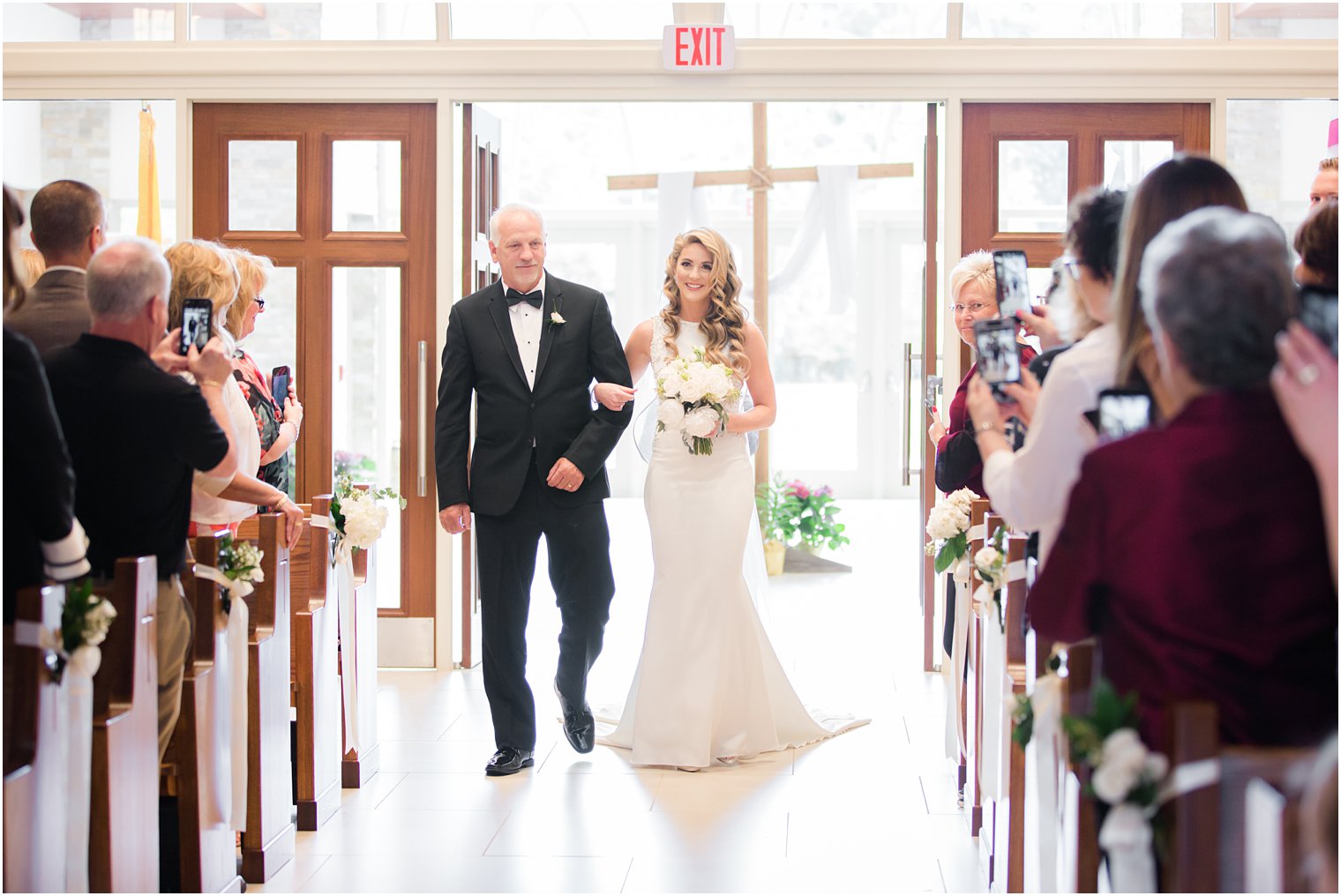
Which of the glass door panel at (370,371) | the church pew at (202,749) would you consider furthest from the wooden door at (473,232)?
the church pew at (202,749)

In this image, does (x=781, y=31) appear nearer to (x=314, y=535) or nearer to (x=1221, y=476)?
(x=314, y=535)

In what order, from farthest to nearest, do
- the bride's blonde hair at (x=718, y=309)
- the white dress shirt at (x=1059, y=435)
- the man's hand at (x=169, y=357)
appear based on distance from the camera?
1. the bride's blonde hair at (x=718, y=309)
2. the man's hand at (x=169, y=357)
3. the white dress shirt at (x=1059, y=435)

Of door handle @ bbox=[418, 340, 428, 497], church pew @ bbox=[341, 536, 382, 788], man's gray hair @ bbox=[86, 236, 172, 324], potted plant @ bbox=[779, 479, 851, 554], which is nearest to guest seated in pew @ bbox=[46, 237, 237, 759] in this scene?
man's gray hair @ bbox=[86, 236, 172, 324]

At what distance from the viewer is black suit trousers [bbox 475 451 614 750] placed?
441cm

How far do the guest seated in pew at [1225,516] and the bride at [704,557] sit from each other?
8.69ft

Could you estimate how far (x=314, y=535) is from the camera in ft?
12.7

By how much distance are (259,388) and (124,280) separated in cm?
139

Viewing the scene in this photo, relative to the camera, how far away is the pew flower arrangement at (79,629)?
7.88 feet

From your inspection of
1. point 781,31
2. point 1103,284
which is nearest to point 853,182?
point 781,31

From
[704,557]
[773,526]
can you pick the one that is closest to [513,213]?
[704,557]

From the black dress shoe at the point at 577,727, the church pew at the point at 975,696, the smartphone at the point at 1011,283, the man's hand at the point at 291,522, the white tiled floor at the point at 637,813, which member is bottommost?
the white tiled floor at the point at 637,813

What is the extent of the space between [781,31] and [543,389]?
7.81ft

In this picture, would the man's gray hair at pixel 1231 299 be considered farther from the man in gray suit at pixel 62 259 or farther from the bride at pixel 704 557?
the bride at pixel 704 557

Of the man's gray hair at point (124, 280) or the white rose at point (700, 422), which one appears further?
the white rose at point (700, 422)
